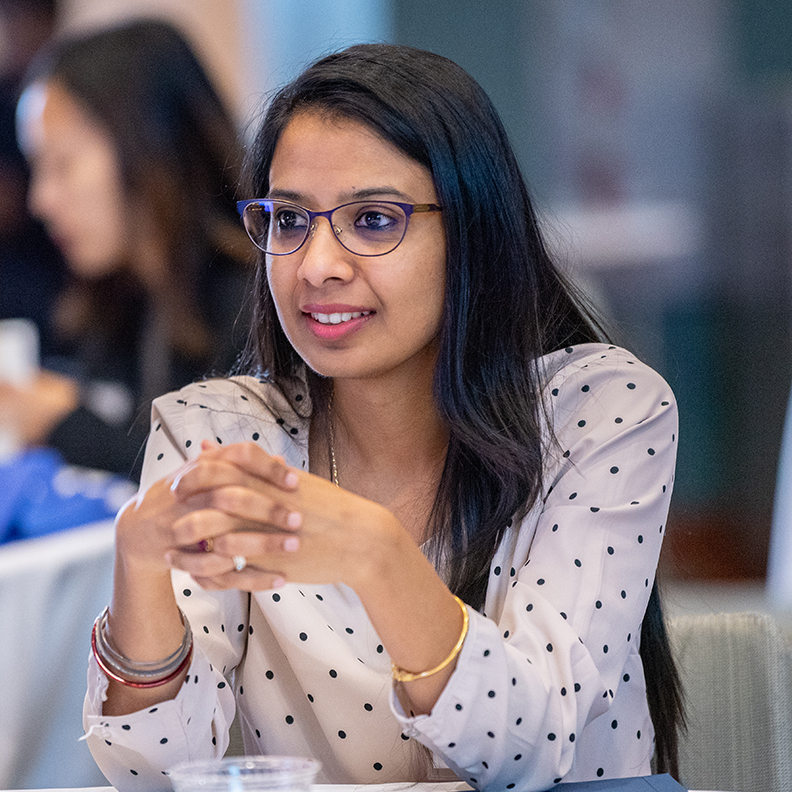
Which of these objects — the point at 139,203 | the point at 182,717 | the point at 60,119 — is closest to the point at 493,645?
the point at 182,717

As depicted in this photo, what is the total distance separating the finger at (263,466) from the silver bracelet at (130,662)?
242mm

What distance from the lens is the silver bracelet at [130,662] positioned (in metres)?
1.11

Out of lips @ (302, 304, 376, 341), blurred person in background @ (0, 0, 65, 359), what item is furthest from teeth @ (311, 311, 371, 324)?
blurred person in background @ (0, 0, 65, 359)

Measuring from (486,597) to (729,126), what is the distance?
4.84 metres

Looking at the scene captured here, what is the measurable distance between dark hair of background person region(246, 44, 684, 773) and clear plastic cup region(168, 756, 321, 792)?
47 cm

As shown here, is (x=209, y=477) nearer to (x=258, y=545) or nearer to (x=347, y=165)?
(x=258, y=545)

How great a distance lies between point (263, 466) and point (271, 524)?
5 centimetres

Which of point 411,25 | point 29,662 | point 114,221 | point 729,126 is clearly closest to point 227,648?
point 29,662

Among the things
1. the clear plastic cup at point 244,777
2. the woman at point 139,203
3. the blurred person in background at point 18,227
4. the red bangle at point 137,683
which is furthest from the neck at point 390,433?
the blurred person in background at point 18,227

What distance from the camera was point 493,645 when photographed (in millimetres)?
1037

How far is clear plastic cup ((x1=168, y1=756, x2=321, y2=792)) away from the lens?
0.84 m

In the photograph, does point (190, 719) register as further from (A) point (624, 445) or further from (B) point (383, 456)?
(A) point (624, 445)

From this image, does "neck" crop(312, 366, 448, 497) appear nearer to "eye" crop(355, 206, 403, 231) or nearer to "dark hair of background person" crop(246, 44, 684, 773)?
"dark hair of background person" crop(246, 44, 684, 773)

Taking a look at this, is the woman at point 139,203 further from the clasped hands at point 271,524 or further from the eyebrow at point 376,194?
the clasped hands at point 271,524
